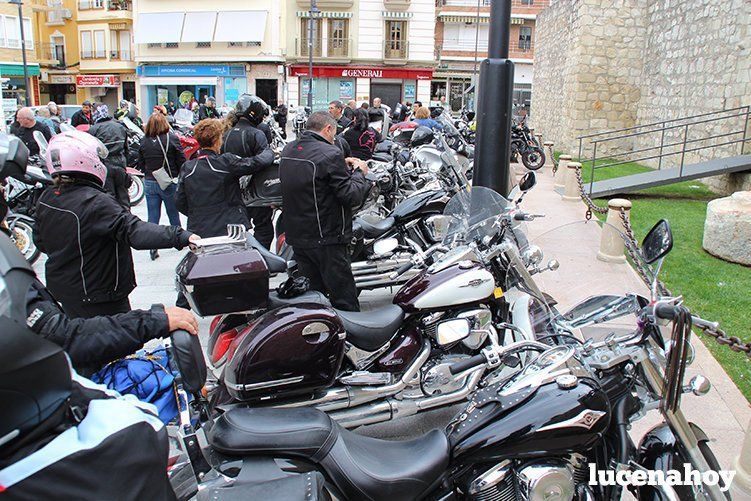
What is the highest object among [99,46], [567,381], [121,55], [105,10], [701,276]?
[105,10]

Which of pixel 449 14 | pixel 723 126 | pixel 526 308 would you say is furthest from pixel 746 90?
pixel 449 14

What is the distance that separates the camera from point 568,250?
3307mm

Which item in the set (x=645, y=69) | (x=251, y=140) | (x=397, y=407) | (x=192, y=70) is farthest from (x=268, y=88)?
(x=397, y=407)

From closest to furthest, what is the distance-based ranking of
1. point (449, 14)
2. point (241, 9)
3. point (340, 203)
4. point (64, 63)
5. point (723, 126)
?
point (340, 203), point (723, 126), point (241, 9), point (64, 63), point (449, 14)

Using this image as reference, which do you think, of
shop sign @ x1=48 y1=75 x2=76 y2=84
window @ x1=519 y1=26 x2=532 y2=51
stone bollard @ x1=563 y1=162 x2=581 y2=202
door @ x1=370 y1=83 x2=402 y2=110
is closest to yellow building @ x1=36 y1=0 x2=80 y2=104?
shop sign @ x1=48 y1=75 x2=76 y2=84

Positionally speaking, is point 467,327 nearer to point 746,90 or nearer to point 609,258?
point 609,258

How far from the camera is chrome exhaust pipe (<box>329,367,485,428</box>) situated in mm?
3516

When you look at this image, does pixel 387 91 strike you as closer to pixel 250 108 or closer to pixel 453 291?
pixel 250 108

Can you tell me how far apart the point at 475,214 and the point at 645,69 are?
17197 millimetres

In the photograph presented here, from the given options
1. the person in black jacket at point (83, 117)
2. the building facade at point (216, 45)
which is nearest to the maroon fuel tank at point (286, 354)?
the person in black jacket at point (83, 117)

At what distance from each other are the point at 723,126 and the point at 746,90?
977 mm

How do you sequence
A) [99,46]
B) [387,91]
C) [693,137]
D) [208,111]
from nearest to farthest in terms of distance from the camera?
[693,137]
[208,111]
[387,91]
[99,46]

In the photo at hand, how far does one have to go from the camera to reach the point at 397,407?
362cm

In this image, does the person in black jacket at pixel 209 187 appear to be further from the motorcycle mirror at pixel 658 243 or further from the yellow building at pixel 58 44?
the yellow building at pixel 58 44
